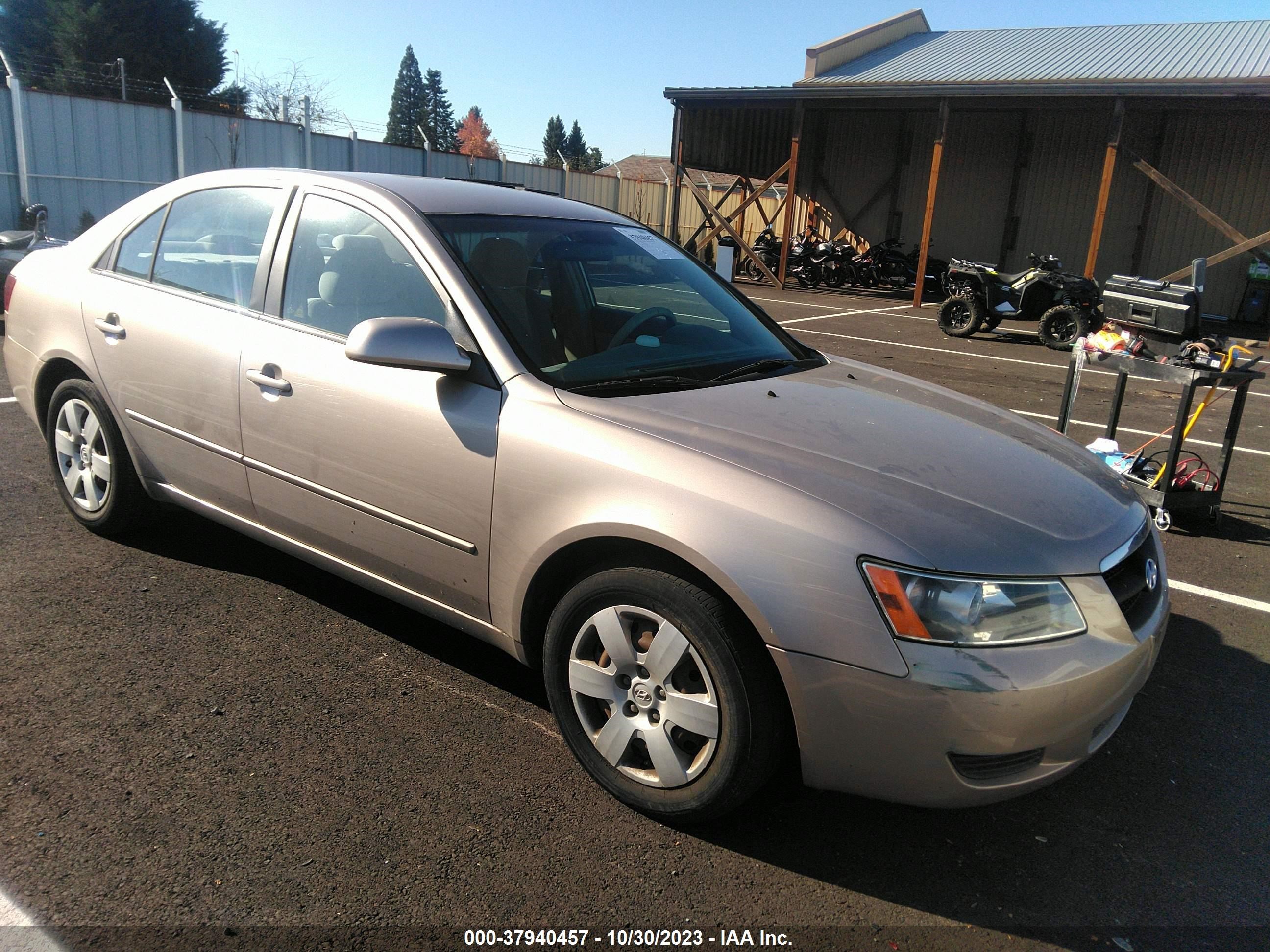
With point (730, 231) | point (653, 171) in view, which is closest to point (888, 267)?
point (730, 231)

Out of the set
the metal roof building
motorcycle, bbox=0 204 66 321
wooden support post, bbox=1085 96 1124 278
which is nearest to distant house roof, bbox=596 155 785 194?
the metal roof building

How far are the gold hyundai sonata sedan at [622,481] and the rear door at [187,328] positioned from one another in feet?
0.05

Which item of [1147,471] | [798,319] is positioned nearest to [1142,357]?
[1147,471]

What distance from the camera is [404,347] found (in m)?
2.69

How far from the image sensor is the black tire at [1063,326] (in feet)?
43.1

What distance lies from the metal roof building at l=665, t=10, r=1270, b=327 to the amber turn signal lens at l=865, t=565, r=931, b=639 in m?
16.1

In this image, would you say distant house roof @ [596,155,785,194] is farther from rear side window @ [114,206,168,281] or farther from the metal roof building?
rear side window @ [114,206,168,281]

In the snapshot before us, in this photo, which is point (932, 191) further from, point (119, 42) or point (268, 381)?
point (119, 42)

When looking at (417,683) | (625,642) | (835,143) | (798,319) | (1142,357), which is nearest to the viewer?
(625,642)

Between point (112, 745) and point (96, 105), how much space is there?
18356mm

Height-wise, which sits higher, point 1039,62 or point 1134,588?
point 1039,62

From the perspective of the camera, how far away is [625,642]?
2.48 m

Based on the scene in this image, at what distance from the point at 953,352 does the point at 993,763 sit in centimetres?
1120

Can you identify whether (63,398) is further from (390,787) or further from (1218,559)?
(1218,559)
